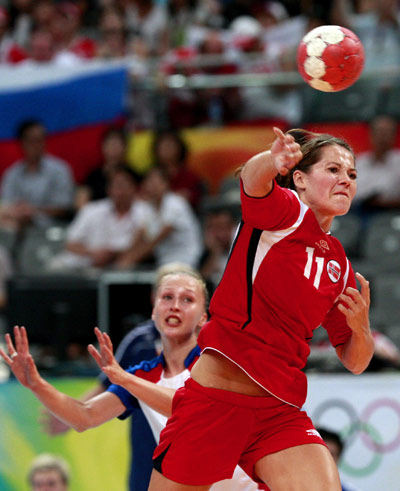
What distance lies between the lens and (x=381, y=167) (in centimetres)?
902

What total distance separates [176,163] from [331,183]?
5.92 meters

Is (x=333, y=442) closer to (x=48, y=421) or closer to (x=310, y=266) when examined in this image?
(x=48, y=421)

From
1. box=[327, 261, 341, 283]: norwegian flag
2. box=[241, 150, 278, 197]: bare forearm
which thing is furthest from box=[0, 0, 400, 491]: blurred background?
box=[241, 150, 278, 197]: bare forearm

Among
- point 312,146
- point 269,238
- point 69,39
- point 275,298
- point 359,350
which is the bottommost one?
point 69,39

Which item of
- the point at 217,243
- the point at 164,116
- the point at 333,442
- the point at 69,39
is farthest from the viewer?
Result: the point at 69,39

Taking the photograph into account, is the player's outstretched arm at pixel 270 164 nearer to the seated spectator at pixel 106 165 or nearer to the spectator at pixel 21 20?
the seated spectator at pixel 106 165

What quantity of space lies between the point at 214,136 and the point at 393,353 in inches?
161

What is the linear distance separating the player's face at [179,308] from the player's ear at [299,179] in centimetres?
89

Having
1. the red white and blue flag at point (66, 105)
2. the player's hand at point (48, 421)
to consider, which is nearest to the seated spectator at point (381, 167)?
the red white and blue flag at point (66, 105)

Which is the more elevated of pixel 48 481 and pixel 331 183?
pixel 331 183

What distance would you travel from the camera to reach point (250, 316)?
138 inches

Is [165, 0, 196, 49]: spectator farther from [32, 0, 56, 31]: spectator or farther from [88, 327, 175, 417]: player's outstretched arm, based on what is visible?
[88, 327, 175, 417]: player's outstretched arm

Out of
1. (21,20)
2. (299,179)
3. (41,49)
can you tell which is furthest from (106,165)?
(299,179)

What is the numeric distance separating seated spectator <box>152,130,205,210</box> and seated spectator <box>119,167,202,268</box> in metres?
0.57
